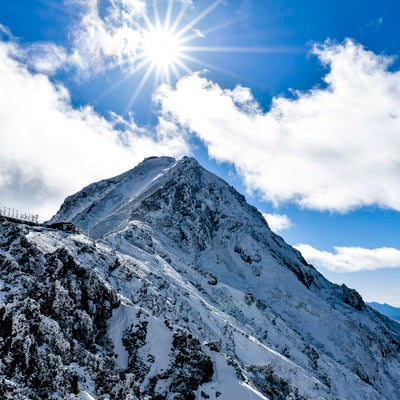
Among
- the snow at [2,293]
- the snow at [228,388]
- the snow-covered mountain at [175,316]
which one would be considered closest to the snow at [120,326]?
the snow-covered mountain at [175,316]

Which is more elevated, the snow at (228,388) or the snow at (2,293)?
the snow at (2,293)

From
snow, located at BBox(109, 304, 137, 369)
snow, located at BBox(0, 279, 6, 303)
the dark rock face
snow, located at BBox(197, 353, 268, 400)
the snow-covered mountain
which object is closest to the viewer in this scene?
the dark rock face

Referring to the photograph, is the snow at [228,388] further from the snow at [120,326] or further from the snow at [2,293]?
the snow at [2,293]

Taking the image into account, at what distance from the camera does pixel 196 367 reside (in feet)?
81.3

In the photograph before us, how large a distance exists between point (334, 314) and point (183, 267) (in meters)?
36.1

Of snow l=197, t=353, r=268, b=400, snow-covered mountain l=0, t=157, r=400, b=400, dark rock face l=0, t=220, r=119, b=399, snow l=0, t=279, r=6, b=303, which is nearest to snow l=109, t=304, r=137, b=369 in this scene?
snow-covered mountain l=0, t=157, r=400, b=400

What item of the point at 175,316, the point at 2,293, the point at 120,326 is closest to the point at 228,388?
the point at 120,326

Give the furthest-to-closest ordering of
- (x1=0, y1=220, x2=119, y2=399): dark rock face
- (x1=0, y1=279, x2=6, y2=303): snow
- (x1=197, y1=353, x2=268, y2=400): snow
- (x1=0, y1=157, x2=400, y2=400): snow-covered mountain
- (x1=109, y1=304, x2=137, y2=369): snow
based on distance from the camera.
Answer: (x1=109, y1=304, x2=137, y2=369): snow
(x1=197, y1=353, x2=268, y2=400): snow
(x1=0, y1=279, x2=6, y2=303): snow
(x1=0, y1=157, x2=400, y2=400): snow-covered mountain
(x1=0, y1=220, x2=119, y2=399): dark rock face

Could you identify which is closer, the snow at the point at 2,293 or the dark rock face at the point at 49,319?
the dark rock face at the point at 49,319

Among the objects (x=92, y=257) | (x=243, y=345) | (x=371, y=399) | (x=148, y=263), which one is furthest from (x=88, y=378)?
(x=371, y=399)

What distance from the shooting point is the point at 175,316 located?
117 feet

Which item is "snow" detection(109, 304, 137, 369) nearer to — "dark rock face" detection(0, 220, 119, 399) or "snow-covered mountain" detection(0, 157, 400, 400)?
"snow-covered mountain" detection(0, 157, 400, 400)

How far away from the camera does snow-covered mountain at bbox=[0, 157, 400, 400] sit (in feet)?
62.6

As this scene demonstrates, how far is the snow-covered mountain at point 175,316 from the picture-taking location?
752 inches
